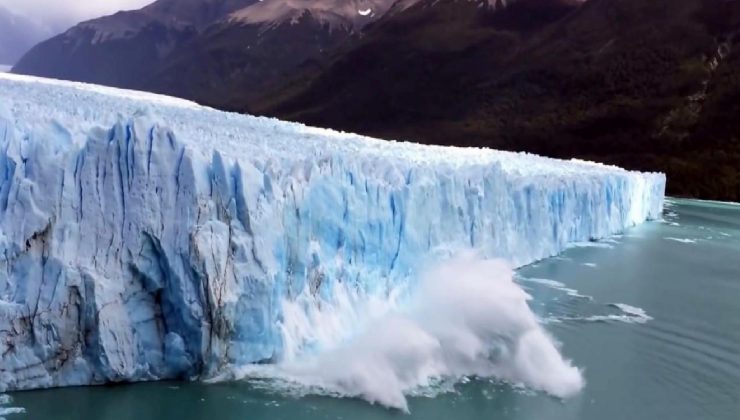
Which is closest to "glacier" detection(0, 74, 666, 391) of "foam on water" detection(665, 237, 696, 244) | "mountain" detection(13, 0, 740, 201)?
"foam on water" detection(665, 237, 696, 244)

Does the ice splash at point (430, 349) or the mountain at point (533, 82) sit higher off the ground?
the mountain at point (533, 82)

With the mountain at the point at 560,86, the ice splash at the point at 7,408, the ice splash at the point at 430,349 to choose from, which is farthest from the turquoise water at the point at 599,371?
the mountain at the point at 560,86

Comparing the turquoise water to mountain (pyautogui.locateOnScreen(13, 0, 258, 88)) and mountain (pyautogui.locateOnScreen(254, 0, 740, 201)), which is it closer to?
mountain (pyautogui.locateOnScreen(254, 0, 740, 201))

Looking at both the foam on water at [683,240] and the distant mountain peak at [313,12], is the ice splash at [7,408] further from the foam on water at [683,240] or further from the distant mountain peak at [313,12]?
the distant mountain peak at [313,12]

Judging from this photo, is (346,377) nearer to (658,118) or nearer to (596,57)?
(658,118)

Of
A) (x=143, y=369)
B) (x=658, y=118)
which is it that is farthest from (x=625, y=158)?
(x=143, y=369)

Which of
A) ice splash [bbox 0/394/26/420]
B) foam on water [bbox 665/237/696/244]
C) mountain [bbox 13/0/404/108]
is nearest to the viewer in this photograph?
ice splash [bbox 0/394/26/420]

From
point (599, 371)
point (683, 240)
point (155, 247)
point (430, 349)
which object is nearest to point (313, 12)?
point (683, 240)

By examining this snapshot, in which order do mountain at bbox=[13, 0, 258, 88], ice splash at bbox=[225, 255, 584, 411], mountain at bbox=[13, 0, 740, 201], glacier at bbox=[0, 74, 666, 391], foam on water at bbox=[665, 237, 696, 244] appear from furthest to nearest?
mountain at bbox=[13, 0, 258, 88] → mountain at bbox=[13, 0, 740, 201] → foam on water at bbox=[665, 237, 696, 244] → ice splash at bbox=[225, 255, 584, 411] → glacier at bbox=[0, 74, 666, 391]
